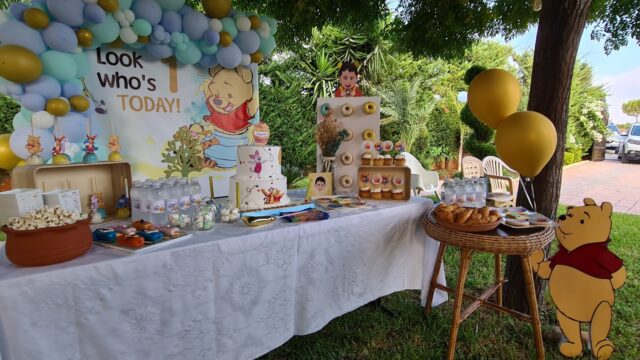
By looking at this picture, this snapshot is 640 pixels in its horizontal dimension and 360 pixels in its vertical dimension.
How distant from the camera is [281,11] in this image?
8.43 feet

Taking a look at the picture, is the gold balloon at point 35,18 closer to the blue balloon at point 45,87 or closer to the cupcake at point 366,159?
the blue balloon at point 45,87

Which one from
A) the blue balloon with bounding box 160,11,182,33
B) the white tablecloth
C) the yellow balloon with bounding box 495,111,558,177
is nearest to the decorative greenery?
the white tablecloth

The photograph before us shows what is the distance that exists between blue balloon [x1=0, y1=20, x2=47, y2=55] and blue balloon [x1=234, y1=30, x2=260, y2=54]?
3.73 ft

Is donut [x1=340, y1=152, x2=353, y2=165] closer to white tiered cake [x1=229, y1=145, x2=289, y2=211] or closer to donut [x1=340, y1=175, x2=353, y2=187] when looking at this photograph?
donut [x1=340, y1=175, x2=353, y2=187]

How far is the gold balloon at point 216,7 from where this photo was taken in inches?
88.8

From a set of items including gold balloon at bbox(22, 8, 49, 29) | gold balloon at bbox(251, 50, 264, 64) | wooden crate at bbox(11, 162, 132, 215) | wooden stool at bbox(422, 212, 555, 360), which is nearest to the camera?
wooden crate at bbox(11, 162, 132, 215)

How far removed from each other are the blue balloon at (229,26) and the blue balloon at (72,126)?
41.5 inches

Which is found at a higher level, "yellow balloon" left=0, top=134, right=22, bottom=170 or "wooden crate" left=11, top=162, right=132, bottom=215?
"yellow balloon" left=0, top=134, right=22, bottom=170

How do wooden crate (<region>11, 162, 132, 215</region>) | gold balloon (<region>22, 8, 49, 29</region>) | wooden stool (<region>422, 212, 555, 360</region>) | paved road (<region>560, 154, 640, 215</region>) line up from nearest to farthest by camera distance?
wooden crate (<region>11, 162, 132, 215</region>)
wooden stool (<region>422, 212, 555, 360</region>)
gold balloon (<region>22, 8, 49, 29</region>)
paved road (<region>560, 154, 640, 215</region>)

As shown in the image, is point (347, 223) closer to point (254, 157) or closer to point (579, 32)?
point (254, 157)

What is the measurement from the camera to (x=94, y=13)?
1.86 metres

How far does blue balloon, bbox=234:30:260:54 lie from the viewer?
8.00 feet

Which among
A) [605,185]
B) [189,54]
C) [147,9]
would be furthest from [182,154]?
[605,185]

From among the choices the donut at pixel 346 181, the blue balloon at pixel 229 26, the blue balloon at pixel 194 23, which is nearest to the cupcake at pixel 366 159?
the donut at pixel 346 181
